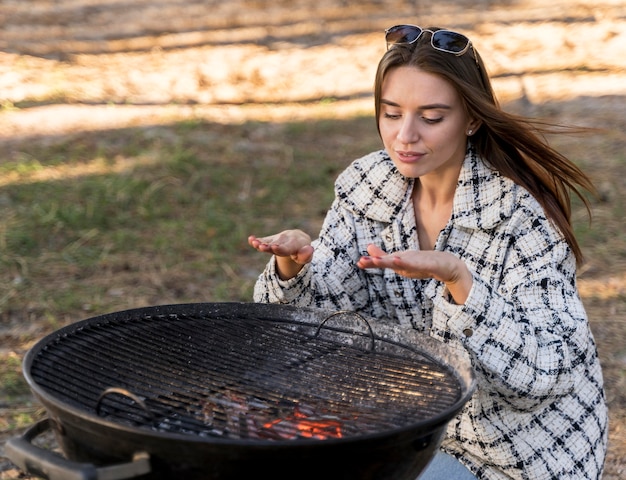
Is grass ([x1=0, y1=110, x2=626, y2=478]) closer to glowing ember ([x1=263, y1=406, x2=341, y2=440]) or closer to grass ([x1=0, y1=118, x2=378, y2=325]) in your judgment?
grass ([x1=0, y1=118, x2=378, y2=325])

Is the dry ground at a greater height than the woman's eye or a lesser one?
lesser

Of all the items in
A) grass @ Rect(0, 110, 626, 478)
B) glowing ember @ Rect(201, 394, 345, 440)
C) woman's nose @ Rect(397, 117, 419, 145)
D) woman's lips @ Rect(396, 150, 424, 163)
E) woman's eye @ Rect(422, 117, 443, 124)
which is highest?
woman's eye @ Rect(422, 117, 443, 124)

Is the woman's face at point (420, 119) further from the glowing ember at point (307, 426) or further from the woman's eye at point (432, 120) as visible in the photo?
the glowing ember at point (307, 426)

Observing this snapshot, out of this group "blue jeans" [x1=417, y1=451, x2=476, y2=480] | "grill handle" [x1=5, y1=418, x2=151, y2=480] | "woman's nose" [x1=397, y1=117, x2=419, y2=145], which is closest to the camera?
"grill handle" [x1=5, y1=418, x2=151, y2=480]

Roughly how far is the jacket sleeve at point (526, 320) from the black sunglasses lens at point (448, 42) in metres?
0.49

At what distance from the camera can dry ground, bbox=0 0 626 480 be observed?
23.2ft

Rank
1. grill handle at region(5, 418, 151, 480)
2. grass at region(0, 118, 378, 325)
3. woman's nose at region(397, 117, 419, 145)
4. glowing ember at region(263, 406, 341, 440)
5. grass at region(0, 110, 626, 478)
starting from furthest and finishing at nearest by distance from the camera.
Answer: grass at region(0, 118, 378, 325), grass at region(0, 110, 626, 478), woman's nose at region(397, 117, 419, 145), glowing ember at region(263, 406, 341, 440), grill handle at region(5, 418, 151, 480)

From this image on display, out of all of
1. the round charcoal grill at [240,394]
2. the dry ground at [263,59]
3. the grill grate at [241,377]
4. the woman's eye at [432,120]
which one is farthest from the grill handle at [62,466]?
the dry ground at [263,59]

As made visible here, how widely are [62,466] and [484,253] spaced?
4.32 ft

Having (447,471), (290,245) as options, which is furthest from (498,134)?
(447,471)

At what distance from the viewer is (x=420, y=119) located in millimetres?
2393

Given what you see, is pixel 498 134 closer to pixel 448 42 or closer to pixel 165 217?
pixel 448 42

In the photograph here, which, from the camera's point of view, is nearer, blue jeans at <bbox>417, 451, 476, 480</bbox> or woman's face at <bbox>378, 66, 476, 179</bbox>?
woman's face at <bbox>378, 66, 476, 179</bbox>

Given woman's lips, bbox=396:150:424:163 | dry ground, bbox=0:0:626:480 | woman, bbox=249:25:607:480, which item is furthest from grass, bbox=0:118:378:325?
woman's lips, bbox=396:150:424:163
